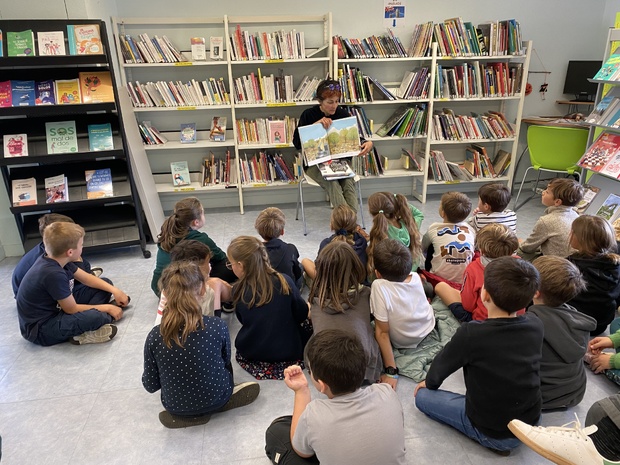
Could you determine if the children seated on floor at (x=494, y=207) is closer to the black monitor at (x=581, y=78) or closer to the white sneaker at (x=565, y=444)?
the white sneaker at (x=565, y=444)

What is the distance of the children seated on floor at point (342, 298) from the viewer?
196 cm

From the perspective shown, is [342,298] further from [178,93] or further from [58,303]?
[178,93]

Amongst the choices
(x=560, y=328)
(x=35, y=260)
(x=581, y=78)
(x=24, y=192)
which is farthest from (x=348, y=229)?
(x=581, y=78)

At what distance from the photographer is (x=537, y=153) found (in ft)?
14.5

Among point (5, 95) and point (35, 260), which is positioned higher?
point (5, 95)

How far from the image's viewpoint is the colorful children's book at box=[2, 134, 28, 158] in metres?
3.31

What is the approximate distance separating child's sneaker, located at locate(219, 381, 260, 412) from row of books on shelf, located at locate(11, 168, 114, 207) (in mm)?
2264

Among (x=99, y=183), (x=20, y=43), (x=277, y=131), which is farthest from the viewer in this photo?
(x=277, y=131)

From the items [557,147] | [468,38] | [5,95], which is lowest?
[557,147]

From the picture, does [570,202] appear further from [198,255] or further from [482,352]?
[198,255]

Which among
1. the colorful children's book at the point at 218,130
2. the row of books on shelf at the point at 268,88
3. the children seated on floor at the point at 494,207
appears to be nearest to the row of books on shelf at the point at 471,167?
the row of books on shelf at the point at 268,88

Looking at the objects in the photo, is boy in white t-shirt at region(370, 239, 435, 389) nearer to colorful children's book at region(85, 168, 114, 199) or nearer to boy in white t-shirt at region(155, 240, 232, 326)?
boy in white t-shirt at region(155, 240, 232, 326)

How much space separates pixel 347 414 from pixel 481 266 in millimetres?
1300

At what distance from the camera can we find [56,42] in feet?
10.6
